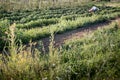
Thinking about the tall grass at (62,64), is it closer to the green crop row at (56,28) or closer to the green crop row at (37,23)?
the green crop row at (56,28)

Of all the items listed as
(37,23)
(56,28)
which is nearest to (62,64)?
(56,28)

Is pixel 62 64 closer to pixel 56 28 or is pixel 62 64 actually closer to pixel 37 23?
pixel 56 28

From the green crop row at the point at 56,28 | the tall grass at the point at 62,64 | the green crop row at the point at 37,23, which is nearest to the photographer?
the tall grass at the point at 62,64

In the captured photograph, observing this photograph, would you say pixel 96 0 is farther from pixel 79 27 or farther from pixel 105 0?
pixel 79 27

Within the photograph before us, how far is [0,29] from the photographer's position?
9.03m

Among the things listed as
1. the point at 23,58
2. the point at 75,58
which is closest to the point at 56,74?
the point at 23,58

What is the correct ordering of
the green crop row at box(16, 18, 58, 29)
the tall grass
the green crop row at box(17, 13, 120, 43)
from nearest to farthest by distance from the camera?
Answer: the tall grass → the green crop row at box(17, 13, 120, 43) → the green crop row at box(16, 18, 58, 29)

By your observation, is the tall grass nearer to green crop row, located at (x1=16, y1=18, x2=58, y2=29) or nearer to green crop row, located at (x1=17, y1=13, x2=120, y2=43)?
green crop row, located at (x1=17, y1=13, x2=120, y2=43)

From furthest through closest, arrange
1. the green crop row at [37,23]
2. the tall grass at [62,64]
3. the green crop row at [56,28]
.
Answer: the green crop row at [37,23] < the green crop row at [56,28] < the tall grass at [62,64]

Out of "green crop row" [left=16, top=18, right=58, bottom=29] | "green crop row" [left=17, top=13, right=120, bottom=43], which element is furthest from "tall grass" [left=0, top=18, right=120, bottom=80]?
"green crop row" [left=16, top=18, right=58, bottom=29]

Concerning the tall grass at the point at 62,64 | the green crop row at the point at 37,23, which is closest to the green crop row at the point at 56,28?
the green crop row at the point at 37,23

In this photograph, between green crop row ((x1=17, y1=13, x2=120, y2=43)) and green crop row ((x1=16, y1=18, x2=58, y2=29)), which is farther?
green crop row ((x1=16, y1=18, x2=58, y2=29))

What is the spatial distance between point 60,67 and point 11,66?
973 mm

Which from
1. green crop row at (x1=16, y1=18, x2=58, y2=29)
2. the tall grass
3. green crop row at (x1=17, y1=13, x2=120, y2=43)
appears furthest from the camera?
green crop row at (x1=16, y1=18, x2=58, y2=29)
